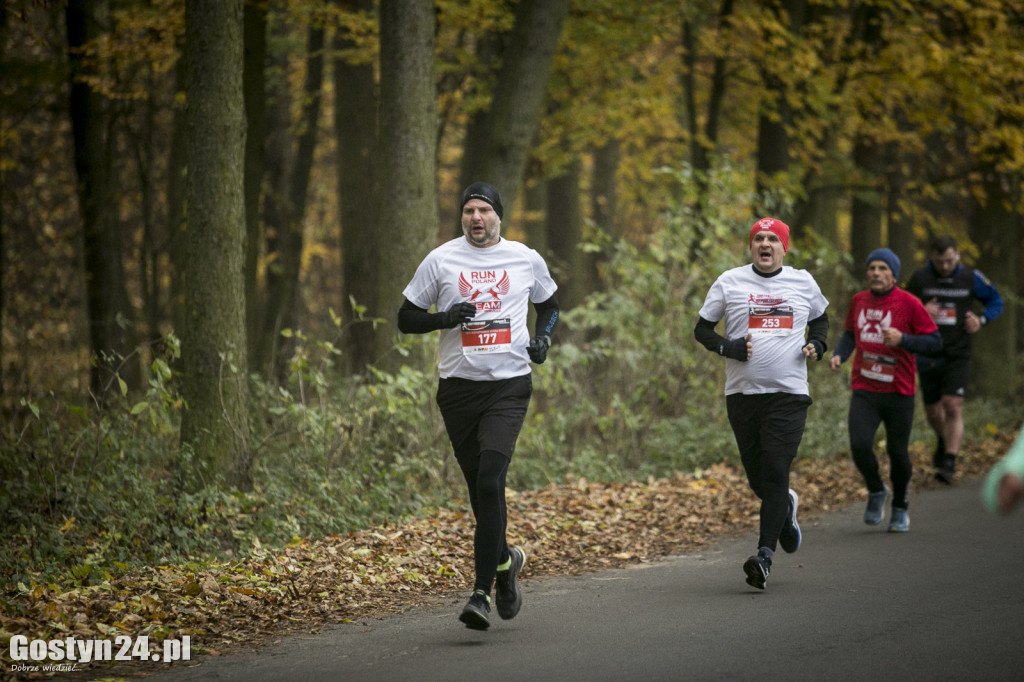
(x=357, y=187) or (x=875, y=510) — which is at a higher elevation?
(x=357, y=187)

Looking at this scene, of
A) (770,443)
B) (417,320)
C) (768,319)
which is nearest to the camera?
(417,320)

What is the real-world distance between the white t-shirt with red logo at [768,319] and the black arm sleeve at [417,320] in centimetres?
216

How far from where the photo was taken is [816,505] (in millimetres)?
10695

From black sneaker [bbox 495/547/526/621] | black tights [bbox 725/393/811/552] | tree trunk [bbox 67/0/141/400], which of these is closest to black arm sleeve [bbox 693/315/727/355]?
black tights [bbox 725/393/811/552]

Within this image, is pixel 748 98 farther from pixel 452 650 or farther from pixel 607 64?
pixel 452 650

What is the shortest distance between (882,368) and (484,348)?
4170 mm

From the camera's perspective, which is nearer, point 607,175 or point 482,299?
point 482,299

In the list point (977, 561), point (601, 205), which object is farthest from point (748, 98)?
point (977, 561)

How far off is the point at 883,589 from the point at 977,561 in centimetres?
132

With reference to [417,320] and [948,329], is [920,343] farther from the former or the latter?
[417,320]

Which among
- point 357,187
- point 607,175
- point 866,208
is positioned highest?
point 607,175

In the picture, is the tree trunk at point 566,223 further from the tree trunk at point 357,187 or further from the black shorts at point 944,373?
the black shorts at point 944,373

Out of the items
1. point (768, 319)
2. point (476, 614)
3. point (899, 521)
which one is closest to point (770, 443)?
point (768, 319)

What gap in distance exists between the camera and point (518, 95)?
39.5 feet
